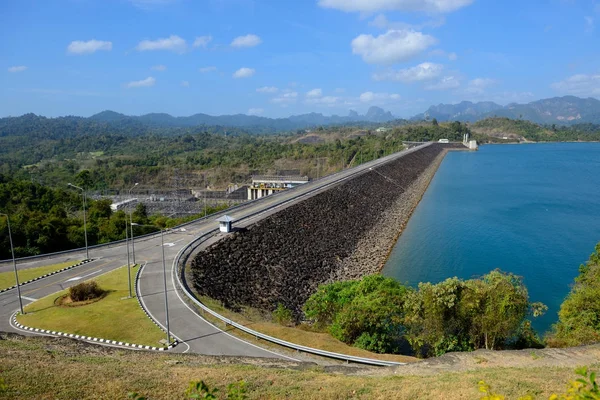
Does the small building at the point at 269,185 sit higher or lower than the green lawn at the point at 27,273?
higher

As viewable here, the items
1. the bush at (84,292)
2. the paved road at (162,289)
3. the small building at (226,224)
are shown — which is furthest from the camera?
the small building at (226,224)

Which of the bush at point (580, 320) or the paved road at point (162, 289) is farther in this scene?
the bush at point (580, 320)

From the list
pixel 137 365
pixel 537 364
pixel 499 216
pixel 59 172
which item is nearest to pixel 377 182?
pixel 499 216

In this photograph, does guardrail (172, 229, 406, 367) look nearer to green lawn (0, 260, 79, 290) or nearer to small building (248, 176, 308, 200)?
green lawn (0, 260, 79, 290)

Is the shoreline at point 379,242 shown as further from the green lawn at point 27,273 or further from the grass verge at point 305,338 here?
the green lawn at point 27,273

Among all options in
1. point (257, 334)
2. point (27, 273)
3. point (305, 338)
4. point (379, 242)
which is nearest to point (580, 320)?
point (305, 338)

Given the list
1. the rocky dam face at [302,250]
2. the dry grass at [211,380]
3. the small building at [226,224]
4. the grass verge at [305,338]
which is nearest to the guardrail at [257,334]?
the grass verge at [305,338]

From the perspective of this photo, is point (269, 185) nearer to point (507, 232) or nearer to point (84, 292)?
point (507, 232)
